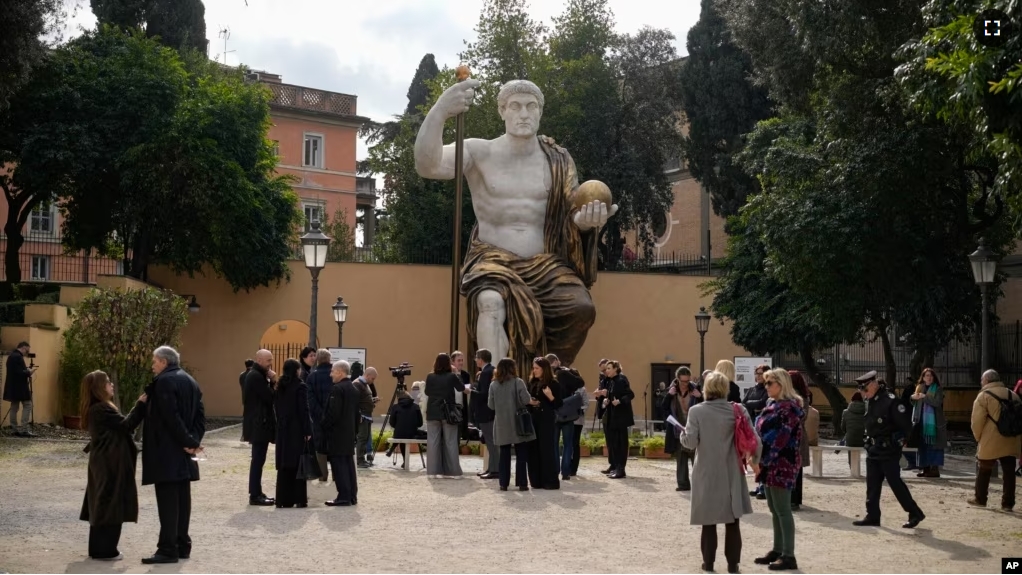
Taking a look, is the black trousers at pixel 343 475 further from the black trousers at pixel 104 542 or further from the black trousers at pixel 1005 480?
the black trousers at pixel 1005 480

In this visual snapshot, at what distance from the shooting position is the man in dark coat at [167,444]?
8.81 meters

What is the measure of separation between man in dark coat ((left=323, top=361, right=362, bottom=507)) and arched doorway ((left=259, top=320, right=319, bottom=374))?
58.5ft

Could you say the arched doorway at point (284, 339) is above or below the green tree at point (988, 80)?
below

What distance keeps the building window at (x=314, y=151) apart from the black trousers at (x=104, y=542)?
4314 cm

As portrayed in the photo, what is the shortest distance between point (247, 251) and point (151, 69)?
17.1ft

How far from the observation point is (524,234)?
18250mm

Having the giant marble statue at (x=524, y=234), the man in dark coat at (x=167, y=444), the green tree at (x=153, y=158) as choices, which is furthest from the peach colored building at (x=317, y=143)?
the man in dark coat at (x=167, y=444)

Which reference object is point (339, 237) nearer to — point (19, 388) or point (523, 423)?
point (19, 388)

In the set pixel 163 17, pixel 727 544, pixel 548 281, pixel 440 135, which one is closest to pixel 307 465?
pixel 727 544

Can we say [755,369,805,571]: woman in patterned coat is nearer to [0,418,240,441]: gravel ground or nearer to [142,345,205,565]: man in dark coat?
[142,345,205,565]: man in dark coat

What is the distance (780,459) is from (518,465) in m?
5.59

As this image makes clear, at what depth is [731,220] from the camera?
32250 millimetres

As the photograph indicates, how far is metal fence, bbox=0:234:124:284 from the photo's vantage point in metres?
37.6

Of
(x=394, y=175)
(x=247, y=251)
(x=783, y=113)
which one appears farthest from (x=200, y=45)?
(x=783, y=113)
